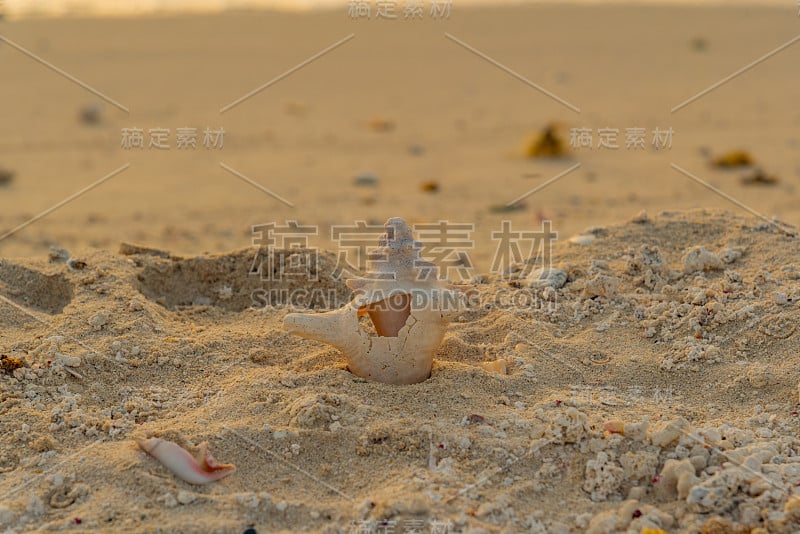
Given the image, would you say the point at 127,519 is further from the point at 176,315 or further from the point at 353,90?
the point at 353,90

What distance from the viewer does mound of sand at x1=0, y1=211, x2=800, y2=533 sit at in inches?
119

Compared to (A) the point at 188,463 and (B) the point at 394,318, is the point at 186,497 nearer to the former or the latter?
(A) the point at 188,463

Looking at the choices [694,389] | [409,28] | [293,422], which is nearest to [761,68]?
[409,28]

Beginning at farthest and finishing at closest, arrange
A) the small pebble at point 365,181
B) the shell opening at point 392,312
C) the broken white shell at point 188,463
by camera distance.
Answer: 1. the small pebble at point 365,181
2. the shell opening at point 392,312
3. the broken white shell at point 188,463

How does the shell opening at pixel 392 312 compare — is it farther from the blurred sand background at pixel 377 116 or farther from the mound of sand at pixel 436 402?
the blurred sand background at pixel 377 116

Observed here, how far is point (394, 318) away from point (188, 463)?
3.82 ft

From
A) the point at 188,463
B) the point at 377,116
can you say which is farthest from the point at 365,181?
the point at 188,463

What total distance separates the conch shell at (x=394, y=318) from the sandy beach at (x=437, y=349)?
0.14m

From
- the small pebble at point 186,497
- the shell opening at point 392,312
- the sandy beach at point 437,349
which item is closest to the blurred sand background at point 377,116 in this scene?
the sandy beach at point 437,349

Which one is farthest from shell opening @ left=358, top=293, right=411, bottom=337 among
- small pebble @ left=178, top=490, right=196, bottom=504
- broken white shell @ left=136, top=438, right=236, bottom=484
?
small pebble @ left=178, top=490, right=196, bottom=504

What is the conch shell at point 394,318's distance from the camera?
374 centimetres

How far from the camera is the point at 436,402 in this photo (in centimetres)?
361

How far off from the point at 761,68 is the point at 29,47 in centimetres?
1247

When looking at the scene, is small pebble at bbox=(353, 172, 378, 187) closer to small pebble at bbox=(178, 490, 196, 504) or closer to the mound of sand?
A: the mound of sand
